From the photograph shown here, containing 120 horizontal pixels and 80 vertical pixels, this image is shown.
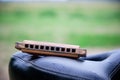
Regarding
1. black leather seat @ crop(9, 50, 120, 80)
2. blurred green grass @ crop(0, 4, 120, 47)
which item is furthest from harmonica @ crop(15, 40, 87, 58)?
blurred green grass @ crop(0, 4, 120, 47)

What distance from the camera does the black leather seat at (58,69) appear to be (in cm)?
60

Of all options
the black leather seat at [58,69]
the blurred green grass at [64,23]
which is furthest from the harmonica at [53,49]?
the blurred green grass at [64,23]

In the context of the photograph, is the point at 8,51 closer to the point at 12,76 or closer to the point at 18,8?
the point at 18,8

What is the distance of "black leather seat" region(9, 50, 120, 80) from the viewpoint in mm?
595

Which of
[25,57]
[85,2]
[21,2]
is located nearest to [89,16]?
[85,2]

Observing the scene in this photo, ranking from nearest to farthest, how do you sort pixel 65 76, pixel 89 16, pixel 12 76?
pixel 65 76, pixel 12 76, pixel 89 16

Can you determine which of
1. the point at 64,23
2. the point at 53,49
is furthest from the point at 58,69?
the point at 64,23

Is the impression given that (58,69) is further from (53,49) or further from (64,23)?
(64,23)

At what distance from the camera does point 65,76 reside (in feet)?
1.95

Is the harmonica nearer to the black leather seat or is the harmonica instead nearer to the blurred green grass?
the black leather seat

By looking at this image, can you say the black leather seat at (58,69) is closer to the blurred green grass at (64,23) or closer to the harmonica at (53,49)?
the harmonica at (53,49)

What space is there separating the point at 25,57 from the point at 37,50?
0.06 m

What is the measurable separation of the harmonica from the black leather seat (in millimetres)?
16

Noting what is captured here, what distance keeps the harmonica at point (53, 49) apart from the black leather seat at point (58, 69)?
16 millimetres
